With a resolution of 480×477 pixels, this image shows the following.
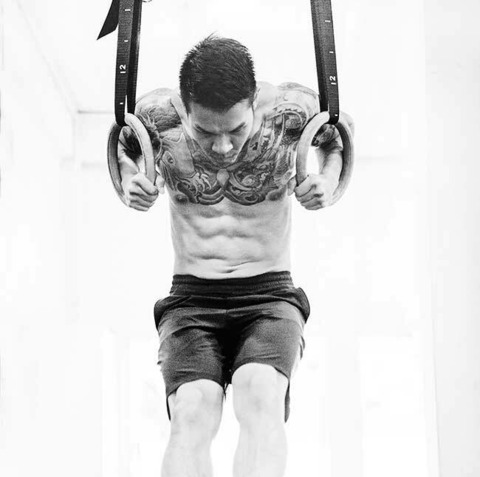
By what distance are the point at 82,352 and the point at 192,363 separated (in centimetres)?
40

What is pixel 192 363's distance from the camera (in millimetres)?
2121

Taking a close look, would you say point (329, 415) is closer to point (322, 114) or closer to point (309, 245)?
point (309, 245)

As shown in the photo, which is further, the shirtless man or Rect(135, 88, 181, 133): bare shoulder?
Rect(135, 88, 181, 133): bare shoulder

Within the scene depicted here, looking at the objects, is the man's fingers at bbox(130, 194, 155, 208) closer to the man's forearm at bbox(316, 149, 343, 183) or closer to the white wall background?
the white wall background

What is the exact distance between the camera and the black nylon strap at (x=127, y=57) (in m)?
2.22

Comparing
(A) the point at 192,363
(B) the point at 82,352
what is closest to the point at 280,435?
(A) the point at 192,363

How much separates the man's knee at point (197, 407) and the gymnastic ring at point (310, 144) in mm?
Result: 470

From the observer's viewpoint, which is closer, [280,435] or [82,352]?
[280,435]

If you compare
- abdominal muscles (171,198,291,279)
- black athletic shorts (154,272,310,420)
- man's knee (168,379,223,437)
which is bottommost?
man's knee (168,379,223,437)

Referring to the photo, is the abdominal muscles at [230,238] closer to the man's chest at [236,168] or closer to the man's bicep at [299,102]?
the man's chest at [236,168]

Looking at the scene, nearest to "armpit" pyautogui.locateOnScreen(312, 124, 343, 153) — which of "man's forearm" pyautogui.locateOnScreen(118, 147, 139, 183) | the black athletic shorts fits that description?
the black athletic shorts

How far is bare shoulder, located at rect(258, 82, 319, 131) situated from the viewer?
87.0 inches

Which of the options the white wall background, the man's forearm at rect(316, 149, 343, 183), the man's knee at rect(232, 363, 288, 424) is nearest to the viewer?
the man's knee at rect(232, 363, 288, 424)

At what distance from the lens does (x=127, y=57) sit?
226 cm
